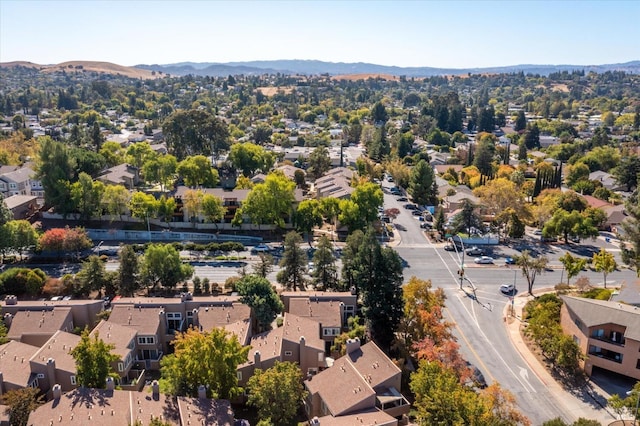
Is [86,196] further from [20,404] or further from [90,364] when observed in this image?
[20,404]

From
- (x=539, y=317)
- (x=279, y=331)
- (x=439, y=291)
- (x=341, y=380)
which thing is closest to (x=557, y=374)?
(x=539, y=317)

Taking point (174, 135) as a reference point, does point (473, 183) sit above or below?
below

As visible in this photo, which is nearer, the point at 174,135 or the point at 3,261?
the point at 3,261

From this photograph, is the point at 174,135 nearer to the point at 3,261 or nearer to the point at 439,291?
the point at 3,261

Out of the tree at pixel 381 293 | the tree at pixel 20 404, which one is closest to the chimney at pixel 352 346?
the tree at pixel 381 293

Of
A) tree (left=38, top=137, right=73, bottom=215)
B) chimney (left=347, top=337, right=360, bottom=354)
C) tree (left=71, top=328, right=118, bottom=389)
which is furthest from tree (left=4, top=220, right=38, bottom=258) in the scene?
chimney (left=347, top=337, right=360, bottom=354)

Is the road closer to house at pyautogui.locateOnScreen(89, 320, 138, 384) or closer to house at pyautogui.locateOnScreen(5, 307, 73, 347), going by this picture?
house at pyautogui.locateOnScreen(89, 320, 138, 384)

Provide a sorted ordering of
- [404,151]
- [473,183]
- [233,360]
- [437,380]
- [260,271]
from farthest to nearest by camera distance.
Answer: [404,151]
[473,183]
[260,271]
[233,360]
[437,380]
